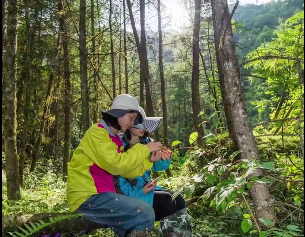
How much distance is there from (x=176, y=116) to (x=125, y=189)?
43427 mm

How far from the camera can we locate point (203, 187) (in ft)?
18.9

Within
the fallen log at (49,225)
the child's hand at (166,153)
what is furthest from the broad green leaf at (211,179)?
the fallen log at (49,225)

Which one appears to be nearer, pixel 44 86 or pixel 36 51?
pixel 36 51

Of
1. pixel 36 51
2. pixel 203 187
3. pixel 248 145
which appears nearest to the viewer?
pixel 248 145

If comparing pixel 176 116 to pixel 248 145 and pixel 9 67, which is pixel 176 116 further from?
pixel 248 145

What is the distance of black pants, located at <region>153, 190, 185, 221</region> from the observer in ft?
12.2

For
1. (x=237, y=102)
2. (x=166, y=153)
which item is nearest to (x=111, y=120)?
(x=166, y=153)

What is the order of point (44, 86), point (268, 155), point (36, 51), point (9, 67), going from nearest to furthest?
point (268, 155)
point (9, 67)
point (36, 51)
point (44, 86)

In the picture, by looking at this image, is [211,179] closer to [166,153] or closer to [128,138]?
[166,153]

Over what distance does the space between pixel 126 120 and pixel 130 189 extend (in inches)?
29.5

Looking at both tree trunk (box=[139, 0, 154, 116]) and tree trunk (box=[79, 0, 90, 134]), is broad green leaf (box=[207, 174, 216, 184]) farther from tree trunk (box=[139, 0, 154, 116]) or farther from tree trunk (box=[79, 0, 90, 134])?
tree trunk (box=[139, 0, 154, 116])

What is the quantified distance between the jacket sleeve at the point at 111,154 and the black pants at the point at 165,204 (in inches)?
26.3

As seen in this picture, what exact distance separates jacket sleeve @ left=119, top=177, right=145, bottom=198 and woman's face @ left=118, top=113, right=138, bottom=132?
56 cm

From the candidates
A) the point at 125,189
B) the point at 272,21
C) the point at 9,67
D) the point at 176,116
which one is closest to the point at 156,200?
the point at 125,189
